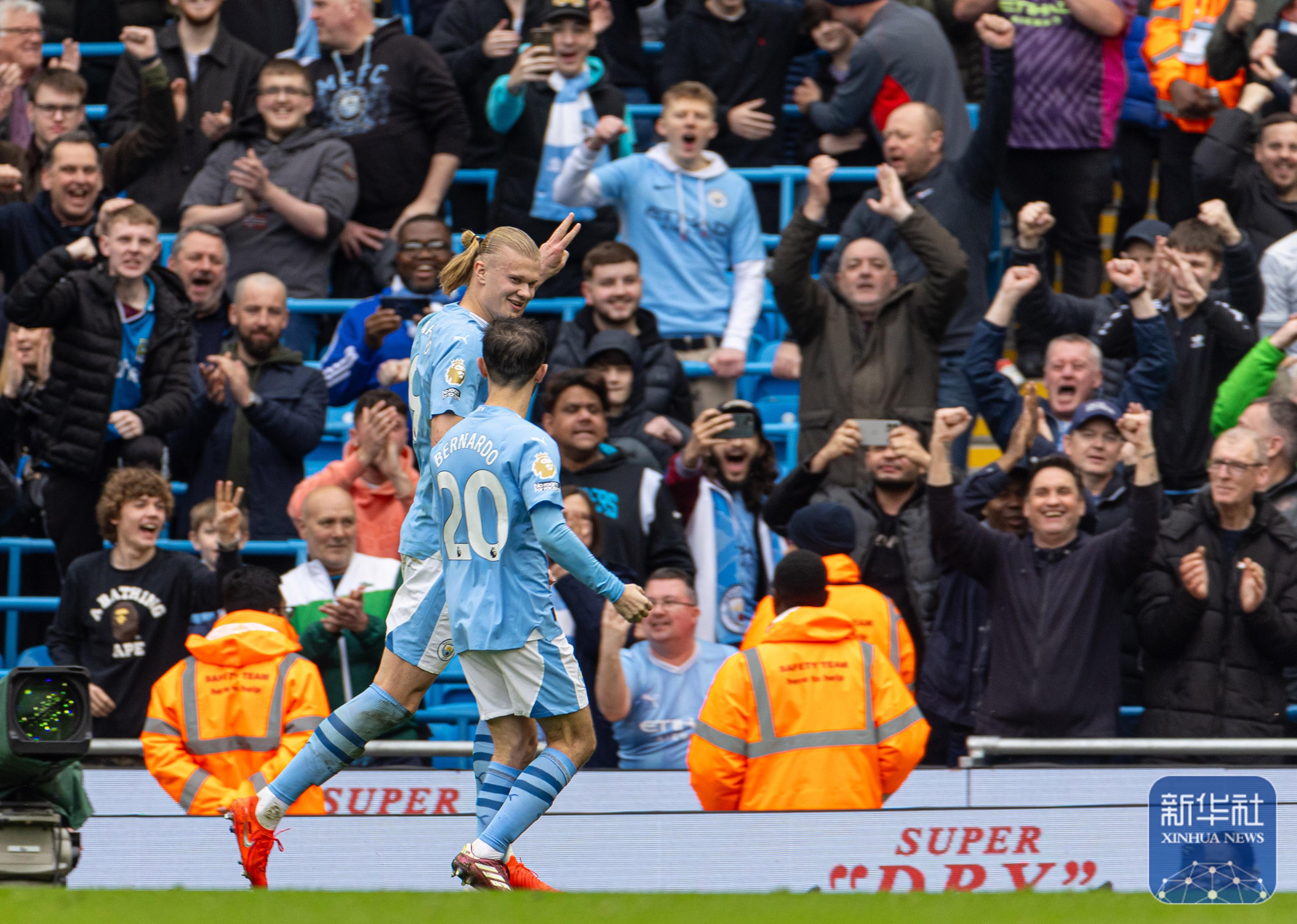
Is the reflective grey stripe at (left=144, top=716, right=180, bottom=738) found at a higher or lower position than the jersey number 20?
lower

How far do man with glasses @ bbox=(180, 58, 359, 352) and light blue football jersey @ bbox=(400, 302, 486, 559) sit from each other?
490cm

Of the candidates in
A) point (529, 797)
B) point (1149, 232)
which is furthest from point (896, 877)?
point (1149, 232)

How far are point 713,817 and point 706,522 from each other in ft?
9.18

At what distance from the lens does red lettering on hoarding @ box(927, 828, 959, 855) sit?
631cm

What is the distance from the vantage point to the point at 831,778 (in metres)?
6.83

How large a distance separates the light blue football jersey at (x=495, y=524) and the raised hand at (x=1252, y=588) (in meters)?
3.30

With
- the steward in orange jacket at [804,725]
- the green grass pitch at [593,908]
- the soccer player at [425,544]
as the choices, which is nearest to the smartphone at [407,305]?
the soccer player at [425,544]

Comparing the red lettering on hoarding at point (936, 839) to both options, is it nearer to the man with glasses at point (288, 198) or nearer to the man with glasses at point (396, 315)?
the man with glasses at point (396, 315)

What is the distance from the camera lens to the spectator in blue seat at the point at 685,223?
10.7 meters

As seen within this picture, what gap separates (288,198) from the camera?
11000 mm

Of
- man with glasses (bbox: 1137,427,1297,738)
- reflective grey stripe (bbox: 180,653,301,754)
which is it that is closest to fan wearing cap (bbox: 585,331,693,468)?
man with glasses (bbox: 1137,427,1297,738)

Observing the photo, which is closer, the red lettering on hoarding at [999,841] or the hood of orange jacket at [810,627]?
the red lettering on hoarding at [999,841]

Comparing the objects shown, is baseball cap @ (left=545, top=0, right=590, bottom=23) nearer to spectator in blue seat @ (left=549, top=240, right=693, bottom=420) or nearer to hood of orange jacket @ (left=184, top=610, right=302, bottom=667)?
spectator in blue seat @ (left=549, top=240, right=693, bottom=420)

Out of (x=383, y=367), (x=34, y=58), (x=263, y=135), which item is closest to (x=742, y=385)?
(x=383, y=367)
